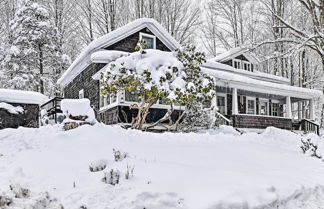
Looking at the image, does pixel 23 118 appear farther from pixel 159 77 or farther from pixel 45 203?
pixel 45 203

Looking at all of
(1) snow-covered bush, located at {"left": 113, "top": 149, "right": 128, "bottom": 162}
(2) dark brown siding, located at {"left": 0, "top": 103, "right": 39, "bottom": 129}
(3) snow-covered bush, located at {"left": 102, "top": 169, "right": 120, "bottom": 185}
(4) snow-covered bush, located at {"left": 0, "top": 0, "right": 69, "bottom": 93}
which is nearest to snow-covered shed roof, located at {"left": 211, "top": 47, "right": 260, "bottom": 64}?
(4) snow-covered bush, located at {"left": 0, "top": 0, "right": 69, "bottom": 93}

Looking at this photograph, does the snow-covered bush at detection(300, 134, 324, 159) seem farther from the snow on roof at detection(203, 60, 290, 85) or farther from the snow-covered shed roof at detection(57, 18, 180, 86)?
the snow on roof at detection(203, 60, 290, 85)

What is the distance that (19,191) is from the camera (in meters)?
3.75

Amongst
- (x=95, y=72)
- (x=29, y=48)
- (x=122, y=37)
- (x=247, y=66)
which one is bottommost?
(x=95, y=72)

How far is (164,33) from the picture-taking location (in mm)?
15430

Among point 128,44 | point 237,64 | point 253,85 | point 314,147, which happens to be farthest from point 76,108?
point 237,64

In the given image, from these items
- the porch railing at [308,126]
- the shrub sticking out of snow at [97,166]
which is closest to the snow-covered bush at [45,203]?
the shrub sticking out of snow at [97,166]

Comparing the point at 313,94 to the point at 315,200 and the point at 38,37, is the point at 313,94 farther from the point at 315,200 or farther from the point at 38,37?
the point at 38,37

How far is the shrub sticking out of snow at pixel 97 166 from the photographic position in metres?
4.47

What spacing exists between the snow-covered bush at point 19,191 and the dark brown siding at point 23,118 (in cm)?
653

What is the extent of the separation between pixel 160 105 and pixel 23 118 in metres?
5.76

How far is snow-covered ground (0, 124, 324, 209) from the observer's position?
12.0 ft

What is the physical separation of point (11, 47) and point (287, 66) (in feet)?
78.8

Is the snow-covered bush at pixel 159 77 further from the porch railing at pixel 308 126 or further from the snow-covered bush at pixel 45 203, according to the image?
the porch railing at pixel 308 126
